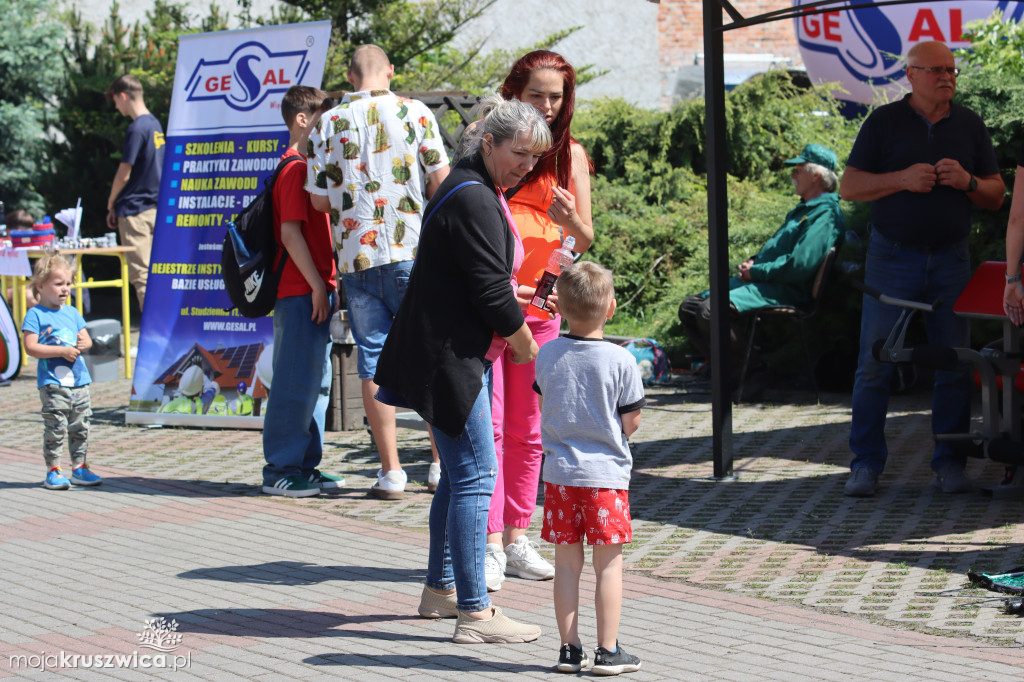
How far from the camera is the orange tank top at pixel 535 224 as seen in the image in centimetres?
498

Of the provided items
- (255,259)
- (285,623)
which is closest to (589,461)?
(285,623)

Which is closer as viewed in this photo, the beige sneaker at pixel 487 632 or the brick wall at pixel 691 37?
the beige sneaker at pixel 487 632

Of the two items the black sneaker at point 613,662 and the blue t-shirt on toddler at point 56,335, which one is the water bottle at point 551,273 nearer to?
the black sneaker at point 613,662

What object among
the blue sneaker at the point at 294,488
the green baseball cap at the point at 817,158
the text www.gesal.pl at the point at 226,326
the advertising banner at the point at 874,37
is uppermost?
the advertising banner at the point at 874,37

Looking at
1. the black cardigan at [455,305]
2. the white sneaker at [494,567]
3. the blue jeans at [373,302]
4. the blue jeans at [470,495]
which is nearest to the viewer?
the black cardigan at [455,305]

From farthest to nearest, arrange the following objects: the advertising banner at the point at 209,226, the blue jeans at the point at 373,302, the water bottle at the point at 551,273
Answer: the advertising banner at the point at 209,226 → the blue jeans at the point at 373,302 → the water bottle at the point at 551,273

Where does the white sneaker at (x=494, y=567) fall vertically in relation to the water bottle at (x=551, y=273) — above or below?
below

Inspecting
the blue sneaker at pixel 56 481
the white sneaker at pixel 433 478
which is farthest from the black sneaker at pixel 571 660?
the blue sneaker at pixel 56 481

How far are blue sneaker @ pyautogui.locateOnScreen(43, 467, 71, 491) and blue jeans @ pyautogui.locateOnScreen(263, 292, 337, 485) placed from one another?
1.11 m

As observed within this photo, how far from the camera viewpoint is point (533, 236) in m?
4.98

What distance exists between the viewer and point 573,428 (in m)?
4.00

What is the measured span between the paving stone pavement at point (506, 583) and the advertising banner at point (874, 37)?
6151 mm

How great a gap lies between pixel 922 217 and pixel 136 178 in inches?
305

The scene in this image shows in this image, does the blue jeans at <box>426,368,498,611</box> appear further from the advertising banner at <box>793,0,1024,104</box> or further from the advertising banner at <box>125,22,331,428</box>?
the advertising banner at <box>793,0,1024,104</box>
